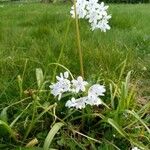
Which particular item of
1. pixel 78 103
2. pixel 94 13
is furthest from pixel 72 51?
pixel 78 103

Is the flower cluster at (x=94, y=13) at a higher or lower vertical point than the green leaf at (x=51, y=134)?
higher

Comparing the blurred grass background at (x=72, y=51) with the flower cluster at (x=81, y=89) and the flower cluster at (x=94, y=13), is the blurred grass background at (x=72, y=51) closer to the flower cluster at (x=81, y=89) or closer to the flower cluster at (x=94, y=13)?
the flower cluster at (x=94, y=13)

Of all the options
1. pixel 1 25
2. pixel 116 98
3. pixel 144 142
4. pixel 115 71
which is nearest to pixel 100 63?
pixel 115 71

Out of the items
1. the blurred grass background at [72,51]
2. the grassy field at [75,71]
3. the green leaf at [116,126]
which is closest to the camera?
the green leaf at [116,126]

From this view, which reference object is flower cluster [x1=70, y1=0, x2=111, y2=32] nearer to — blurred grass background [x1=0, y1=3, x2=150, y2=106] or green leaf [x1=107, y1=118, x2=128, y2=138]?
blurred grass background [x1=0, y1=3, x2=150, y2=106]

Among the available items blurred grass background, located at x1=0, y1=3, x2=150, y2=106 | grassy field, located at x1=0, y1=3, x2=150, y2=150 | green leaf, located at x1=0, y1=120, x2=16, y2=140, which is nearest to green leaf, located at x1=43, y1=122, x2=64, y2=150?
grassy field, located at x1=0, y1=3, x2=150, y2=150

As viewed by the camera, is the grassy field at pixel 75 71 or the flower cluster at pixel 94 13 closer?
the flower cluster at pixel 94 13

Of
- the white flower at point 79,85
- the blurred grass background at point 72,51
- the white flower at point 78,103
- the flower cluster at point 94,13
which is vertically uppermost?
the flower cluster at point 94,13

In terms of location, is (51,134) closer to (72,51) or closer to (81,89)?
(81,89)

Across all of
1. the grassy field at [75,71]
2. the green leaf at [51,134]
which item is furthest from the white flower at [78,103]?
the grassy field at [75,71]
